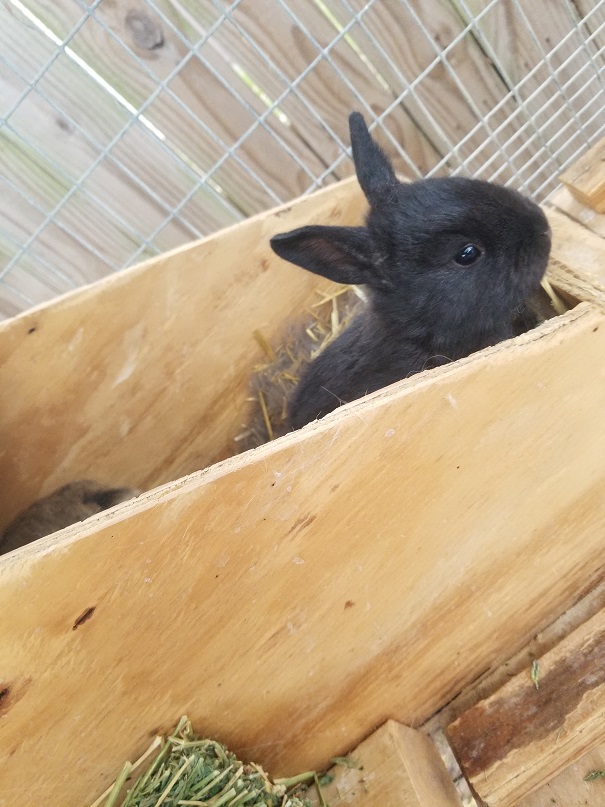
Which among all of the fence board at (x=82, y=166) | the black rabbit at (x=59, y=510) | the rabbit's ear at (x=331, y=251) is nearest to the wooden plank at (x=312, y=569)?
the rabbit's ear at (x=331, y=251)

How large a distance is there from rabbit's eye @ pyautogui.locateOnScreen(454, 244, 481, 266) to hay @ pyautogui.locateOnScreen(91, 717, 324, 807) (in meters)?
1.17

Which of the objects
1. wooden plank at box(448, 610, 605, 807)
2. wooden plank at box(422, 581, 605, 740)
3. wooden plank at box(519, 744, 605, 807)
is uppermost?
wooden plank at box(422, 581, 605, 740)

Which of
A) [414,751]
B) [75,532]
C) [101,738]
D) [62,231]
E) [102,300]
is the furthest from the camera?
[62,231]

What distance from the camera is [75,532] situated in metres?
1.02

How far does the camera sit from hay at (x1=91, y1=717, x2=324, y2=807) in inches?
49.3

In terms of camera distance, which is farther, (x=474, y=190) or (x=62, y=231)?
(x=62, y=231)

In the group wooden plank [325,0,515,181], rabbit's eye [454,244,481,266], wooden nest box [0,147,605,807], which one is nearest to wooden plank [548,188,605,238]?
wooden nest box [0,147,605,807]

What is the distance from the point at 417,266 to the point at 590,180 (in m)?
0.42

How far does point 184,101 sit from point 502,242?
1.48 meters

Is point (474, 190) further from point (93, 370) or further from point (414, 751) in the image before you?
point (414, 751)

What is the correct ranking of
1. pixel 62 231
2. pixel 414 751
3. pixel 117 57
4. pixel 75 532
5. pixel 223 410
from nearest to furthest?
1. pixel 75 532
2. pixel 414 751
3. pixel 223 410
4. pixel 117 57
5. pixel 62 231

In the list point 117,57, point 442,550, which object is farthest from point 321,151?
point 442,550

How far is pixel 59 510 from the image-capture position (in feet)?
6.01

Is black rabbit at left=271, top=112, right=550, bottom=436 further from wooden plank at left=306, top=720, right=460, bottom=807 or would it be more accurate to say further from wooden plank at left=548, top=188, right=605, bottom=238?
wooden plank at left=306, top=720, right=460, bottom=807
